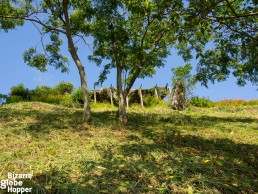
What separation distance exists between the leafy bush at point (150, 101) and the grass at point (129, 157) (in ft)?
41.7

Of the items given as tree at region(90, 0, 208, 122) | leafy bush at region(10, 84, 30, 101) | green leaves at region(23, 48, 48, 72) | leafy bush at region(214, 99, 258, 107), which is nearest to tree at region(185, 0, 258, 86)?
tree at region(90, 0, 208, 122)

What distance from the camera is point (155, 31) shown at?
42.5 ft

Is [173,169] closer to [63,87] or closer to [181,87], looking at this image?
[181,87]

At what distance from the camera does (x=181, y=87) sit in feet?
63.5

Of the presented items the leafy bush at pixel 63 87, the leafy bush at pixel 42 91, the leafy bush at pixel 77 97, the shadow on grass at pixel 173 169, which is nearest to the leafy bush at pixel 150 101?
the leafy bush at pixel 77 97

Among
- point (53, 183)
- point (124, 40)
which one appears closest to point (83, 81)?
point (124, 40)

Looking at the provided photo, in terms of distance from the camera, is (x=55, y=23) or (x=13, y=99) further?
(x=13, y=99)

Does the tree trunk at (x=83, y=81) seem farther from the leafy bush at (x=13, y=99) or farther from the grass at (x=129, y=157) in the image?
the leafy bush at (x=13, y=99)

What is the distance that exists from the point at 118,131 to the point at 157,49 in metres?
5.13

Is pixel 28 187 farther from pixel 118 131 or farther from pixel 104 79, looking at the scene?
pixel 104 79

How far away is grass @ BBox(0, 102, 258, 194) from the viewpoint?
5.25m

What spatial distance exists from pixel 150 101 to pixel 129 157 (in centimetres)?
1747

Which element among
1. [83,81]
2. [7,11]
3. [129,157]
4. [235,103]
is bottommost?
[129,157]

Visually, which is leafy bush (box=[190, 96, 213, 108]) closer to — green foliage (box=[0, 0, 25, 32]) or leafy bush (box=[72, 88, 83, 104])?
leafy bush (box=[72, 88, 83, 104])
